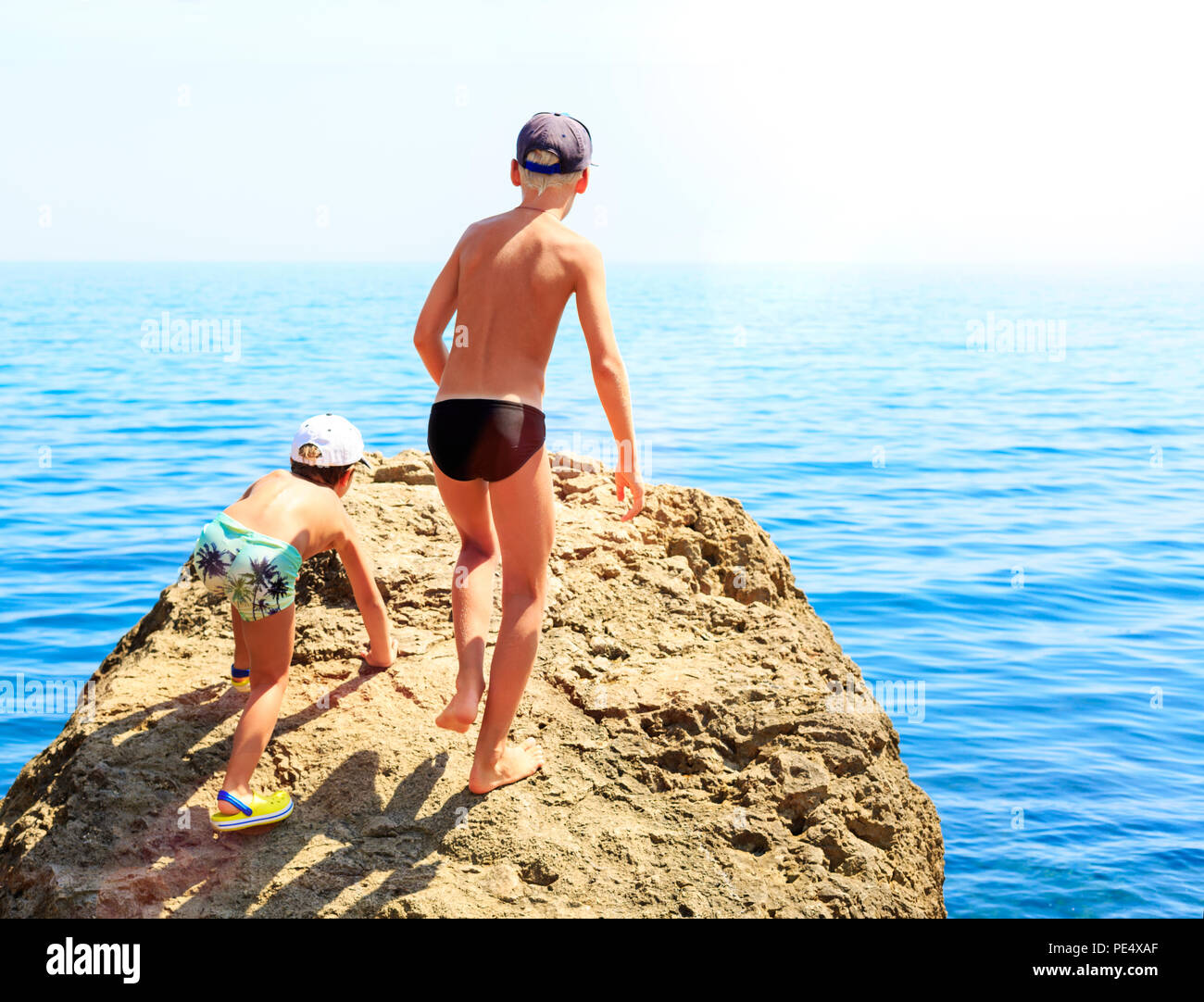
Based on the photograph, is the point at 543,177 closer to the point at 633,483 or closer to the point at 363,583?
the point at 633,483

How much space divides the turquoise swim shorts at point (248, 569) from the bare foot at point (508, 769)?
815mm

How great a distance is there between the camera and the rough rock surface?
10.9 ft

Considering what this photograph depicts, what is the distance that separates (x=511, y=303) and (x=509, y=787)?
1.52 metres

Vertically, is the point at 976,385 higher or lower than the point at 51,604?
higher

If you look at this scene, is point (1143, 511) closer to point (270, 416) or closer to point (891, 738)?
point (891, 738)

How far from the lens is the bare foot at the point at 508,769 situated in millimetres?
3521

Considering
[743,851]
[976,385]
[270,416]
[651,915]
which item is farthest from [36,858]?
[976,385]

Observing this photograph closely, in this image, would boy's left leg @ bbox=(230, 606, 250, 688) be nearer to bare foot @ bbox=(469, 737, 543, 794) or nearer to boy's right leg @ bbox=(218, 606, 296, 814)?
boy's right leg @ bbox=(218, 606, 296, 814)

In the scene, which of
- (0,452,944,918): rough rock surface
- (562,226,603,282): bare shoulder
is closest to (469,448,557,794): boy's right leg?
(0,452,944,918): rough rock surface

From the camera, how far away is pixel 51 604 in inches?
363

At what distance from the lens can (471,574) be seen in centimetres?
359

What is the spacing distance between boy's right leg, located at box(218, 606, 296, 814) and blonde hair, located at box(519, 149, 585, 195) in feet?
5.06

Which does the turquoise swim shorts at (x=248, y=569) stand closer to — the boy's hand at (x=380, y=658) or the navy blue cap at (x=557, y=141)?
the boy's hand at (x=380, y=658)
